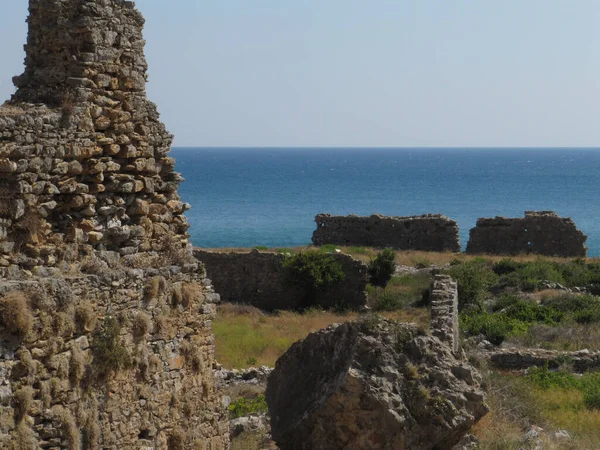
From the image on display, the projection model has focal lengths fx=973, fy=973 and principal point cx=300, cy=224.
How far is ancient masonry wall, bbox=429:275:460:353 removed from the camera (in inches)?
648

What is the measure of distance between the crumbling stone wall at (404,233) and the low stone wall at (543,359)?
19.6 metres

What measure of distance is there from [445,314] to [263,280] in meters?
11.4

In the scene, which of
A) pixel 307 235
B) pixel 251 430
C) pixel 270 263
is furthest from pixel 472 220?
pixel 251 430


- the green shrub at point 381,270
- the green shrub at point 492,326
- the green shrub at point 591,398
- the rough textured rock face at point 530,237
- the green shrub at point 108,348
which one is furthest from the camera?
the rough textured rock face at point 530,237

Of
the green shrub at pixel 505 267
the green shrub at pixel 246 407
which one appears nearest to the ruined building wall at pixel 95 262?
the green shrub at pixel 246 407

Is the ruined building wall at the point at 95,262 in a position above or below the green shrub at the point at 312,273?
above

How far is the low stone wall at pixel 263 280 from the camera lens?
28.8 m

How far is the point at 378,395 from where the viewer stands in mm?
10695

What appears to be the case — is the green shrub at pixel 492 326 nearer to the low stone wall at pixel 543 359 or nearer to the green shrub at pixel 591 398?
the low stone wall at pixel 543 359

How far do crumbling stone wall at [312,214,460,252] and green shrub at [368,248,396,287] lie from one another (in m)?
9.38

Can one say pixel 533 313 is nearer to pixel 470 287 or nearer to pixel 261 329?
pixel 470 287

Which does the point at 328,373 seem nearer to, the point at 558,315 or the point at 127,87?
the point at 127,87

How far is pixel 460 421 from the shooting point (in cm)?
1080

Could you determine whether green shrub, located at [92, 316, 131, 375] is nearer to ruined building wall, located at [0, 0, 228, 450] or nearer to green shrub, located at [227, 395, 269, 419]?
ruined building wall, located at [0, 0, 228, 450]
